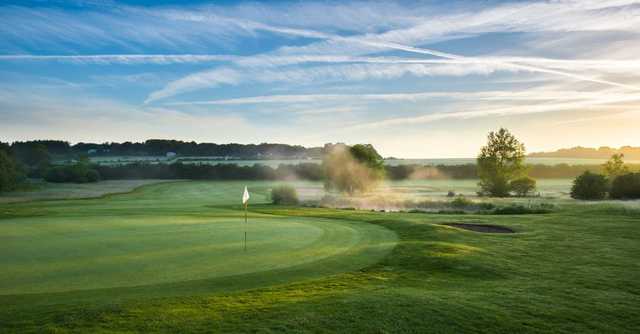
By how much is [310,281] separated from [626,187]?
170 feet

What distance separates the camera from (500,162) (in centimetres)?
6250

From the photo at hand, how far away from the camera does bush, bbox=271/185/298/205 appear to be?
4378 cm

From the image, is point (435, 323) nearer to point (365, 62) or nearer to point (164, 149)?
point (365, 62)

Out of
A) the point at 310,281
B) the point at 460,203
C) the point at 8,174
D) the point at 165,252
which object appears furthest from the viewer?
the point at 8,174

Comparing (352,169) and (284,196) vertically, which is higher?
(352,169)

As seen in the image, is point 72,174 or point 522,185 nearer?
point 522,185

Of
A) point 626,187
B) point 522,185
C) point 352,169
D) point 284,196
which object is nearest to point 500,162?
point 522,185

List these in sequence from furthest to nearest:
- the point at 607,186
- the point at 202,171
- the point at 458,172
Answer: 1. the point at 458,172
2. the point at 202,171
3. the point at 607,186

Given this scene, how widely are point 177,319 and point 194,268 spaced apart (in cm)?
340

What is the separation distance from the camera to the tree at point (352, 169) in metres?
59.2

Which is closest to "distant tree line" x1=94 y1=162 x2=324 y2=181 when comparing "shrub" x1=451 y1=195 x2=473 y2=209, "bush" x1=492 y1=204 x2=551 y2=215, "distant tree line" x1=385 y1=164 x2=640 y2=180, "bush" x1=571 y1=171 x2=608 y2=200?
"distant tree line" x1=385 y1=164 x2=640 y2=180

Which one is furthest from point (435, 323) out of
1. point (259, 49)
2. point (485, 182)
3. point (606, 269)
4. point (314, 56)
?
point (485, 182)

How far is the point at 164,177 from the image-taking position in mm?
89375

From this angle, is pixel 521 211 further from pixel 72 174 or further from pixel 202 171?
pixel 72 174
